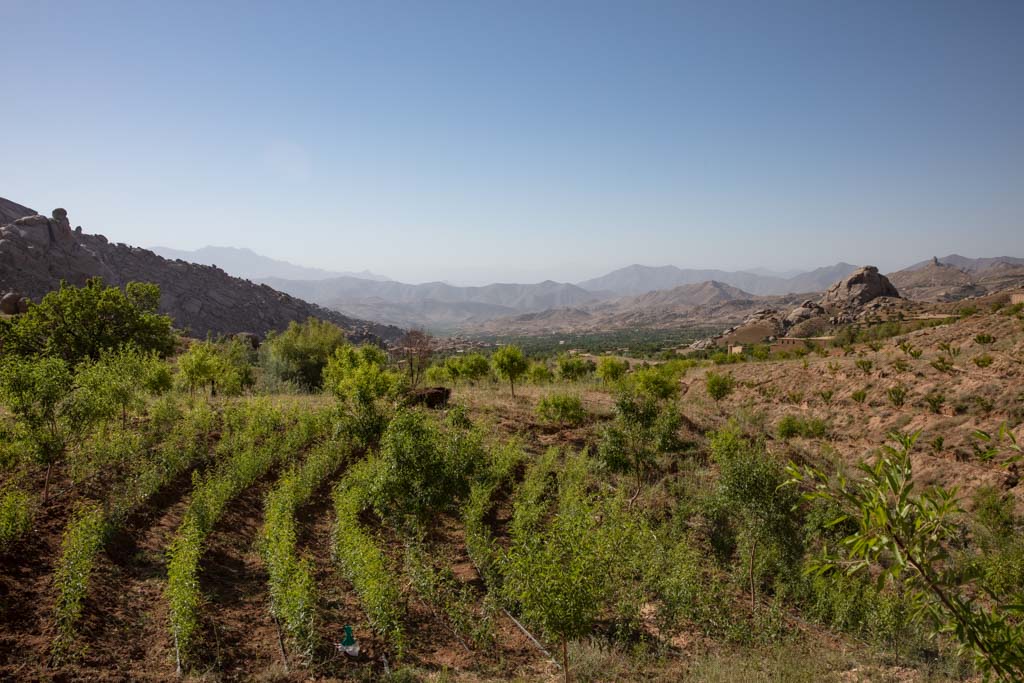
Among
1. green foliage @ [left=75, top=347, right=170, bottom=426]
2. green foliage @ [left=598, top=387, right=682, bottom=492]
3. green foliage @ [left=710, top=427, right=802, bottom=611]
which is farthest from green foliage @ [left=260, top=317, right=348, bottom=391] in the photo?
green foliage @ [left=710, top=427, right=802, bottom=611]

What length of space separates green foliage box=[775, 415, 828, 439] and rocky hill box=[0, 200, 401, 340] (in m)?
72.0

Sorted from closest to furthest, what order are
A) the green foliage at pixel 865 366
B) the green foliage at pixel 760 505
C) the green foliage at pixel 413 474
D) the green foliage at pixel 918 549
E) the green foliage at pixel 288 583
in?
1. the green foliage at pixel 918 549
2. the green foliage at pixel 288 583
3. the green foliage at pixel 413 474
4. the green foliage at pixel 760 505
5. the green foliage at pixel 865 366

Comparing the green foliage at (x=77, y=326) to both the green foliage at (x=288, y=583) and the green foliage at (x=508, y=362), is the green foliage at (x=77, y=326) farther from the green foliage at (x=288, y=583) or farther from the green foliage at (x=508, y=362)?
the green foliage at (x=508, y=362)

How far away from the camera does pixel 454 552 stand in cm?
1135

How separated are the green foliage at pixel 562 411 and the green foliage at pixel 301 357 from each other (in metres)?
19.5

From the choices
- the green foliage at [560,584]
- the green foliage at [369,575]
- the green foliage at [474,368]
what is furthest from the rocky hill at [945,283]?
the green foliage at [369,575]

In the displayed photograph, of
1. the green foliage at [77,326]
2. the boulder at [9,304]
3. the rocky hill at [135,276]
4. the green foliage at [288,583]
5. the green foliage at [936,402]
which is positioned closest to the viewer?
the green foliage at [288,583]

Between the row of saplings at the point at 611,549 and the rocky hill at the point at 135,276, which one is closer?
the row of saplings at the point at 611,549

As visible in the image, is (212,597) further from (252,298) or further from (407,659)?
(252,298)

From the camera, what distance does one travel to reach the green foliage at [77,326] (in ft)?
63.5

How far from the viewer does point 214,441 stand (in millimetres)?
15406

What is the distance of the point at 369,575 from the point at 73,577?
4450 mm

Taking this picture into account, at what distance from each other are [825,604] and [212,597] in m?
12.0

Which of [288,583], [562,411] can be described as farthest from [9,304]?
[288,583]
